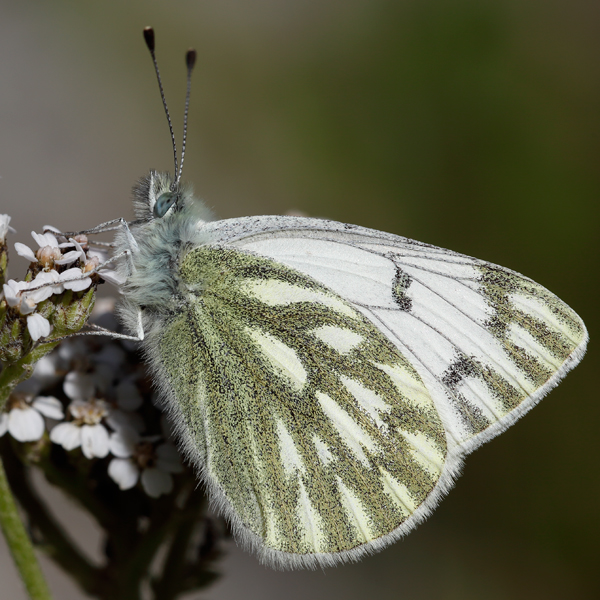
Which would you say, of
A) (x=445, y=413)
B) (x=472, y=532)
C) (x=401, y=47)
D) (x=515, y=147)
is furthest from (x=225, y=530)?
(x=401, y=47)

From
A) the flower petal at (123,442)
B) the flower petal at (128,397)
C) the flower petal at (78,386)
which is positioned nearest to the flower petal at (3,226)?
the flower petal at (78,386)

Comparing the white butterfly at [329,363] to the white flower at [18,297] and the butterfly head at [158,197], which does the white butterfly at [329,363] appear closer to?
the butterfly head at [158,197]

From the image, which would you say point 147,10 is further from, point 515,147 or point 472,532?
point 472,532

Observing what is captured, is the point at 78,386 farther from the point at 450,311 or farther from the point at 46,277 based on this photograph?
the point at 450,311

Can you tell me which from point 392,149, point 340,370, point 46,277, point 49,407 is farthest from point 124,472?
point 392,149

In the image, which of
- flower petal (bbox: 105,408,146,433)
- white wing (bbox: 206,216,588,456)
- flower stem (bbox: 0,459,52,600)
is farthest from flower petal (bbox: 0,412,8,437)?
white wing (bbox: 206,216,588,456)
